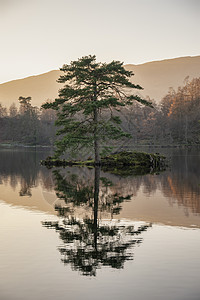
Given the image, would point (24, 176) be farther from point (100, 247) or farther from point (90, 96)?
point (100, 247)

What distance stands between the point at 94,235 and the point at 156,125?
138 meters

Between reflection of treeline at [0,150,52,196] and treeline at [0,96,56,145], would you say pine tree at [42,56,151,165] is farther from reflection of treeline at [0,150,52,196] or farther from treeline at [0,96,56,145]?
treeline at [0,96,56,145]

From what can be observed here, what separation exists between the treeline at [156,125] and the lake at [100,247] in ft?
329

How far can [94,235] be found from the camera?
11.6 metres

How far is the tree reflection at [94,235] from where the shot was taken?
916cm

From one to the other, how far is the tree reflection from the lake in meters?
0.02

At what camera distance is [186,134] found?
406ft

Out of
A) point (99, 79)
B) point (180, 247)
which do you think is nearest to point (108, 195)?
point (180, 247)

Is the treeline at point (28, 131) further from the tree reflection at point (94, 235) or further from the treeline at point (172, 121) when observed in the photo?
the tree reflection at point (94, 235)

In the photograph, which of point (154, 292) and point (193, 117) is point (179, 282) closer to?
point (154, 292)

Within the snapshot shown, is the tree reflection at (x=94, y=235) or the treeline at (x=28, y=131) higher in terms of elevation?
the treeline at (x=28, y=131)

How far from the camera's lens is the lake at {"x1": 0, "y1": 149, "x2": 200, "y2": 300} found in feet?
24.7

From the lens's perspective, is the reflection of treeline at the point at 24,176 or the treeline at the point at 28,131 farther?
the treeline at the point at 28,131

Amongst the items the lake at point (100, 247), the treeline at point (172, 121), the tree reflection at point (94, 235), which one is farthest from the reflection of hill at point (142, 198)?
the treeline at point (172, 121)
